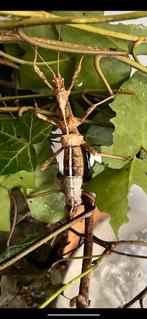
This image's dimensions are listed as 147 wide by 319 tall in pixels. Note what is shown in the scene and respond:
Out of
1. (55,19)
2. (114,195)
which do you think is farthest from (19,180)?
(55,19)

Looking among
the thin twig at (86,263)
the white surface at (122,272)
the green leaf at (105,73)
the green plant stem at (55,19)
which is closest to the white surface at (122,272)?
the white surface at (122,272)

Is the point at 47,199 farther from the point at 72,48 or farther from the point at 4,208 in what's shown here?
the point at 72,48

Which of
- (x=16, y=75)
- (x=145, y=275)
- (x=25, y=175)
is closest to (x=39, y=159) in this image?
(x=25, y=175)

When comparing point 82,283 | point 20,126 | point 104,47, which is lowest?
point 82,283

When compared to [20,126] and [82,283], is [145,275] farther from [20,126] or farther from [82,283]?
[20,126]

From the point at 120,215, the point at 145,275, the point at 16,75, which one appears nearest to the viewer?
the point at 120,215

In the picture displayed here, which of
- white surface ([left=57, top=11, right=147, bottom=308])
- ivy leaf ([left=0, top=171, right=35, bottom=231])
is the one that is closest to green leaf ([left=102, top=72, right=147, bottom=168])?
ivy leaf ([left=0, top=171, right=35, bottom=231])
